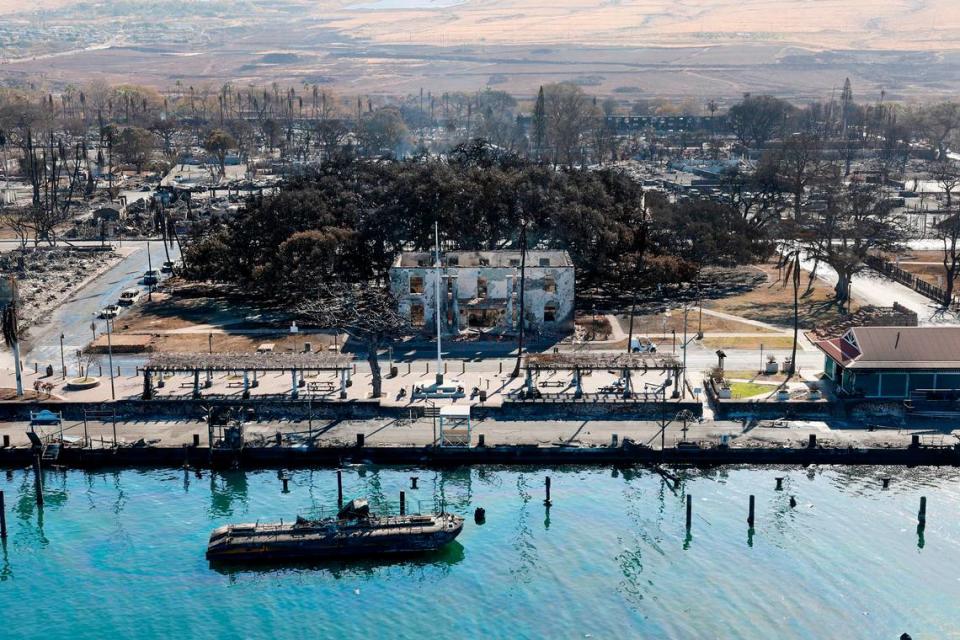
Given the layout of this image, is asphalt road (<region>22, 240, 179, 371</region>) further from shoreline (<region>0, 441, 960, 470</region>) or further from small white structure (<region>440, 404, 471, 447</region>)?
small white structure (<region>440, 404, 471, 447</region>)

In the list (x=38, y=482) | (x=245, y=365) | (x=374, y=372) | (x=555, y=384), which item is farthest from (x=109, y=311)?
(x=555, y=384)

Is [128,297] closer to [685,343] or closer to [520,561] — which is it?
[685,343]

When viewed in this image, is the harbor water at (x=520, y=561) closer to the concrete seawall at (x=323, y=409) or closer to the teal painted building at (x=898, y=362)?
the concrete seawall at (x=323, y=409)

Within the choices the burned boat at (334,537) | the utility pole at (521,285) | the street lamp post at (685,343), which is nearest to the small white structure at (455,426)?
the utility pole at (521,285)

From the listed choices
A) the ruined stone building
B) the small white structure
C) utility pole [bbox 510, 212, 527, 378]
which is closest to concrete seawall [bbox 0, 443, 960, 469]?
the small white structure

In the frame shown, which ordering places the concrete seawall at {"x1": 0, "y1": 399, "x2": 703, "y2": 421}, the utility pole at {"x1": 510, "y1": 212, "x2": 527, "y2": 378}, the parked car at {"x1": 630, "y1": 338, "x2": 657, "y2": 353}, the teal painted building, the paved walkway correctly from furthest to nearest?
the parked car at {"x1": 630, "y1": 338, "x2": 657, "y2": 353} → the utility pole at {"x1": 510, "y1": 212, "x2": 527, "y2": 378} → the teal painted building → the concrete seawall at {"x1": 0, "y1": 399, "x2": 703, "y2": 421} → the paved walkway
